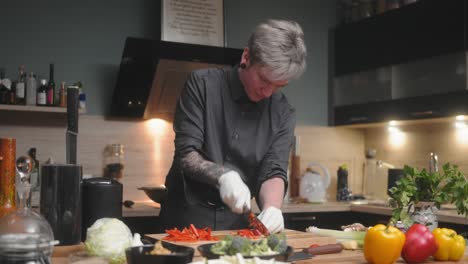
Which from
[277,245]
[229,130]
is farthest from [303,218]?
[277,245]

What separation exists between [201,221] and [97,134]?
6.20 ft

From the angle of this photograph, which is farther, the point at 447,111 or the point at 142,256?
the point at 447,111

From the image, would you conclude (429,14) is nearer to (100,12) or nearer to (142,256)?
(100,12)

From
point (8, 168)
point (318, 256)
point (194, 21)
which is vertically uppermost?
point (194, 21)

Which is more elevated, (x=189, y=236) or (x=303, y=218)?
(x=189, y=236)

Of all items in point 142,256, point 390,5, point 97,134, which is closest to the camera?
point 142,256

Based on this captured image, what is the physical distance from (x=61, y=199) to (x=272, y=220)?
0.71 m

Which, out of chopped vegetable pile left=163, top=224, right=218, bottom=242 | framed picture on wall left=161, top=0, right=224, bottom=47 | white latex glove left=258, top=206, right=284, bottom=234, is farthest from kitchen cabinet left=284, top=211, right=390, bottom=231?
chopped vegetable pile left=163, top=224, right=218, bottom=242

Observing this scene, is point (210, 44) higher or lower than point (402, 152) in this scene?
higher

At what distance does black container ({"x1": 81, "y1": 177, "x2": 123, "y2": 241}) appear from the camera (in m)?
1.84

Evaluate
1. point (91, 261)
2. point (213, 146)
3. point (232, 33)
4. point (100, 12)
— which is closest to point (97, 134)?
point (100, 12)

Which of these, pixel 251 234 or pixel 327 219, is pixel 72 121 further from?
pixel 327 219

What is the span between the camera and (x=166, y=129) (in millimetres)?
4320

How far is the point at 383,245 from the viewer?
1.57 m
